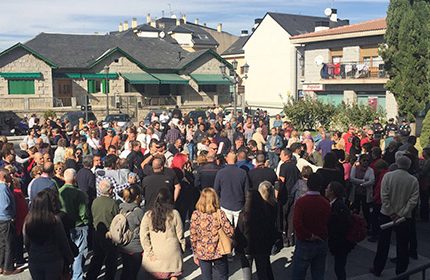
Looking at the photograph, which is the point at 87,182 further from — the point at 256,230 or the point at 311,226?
the point at 311,226

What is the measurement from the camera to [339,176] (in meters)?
8.62

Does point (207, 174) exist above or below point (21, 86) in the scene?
below

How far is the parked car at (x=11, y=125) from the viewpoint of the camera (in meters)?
32.0

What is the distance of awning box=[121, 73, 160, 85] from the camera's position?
142 ft

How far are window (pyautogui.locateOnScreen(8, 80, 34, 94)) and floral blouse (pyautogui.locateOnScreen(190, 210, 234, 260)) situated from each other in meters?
36.5

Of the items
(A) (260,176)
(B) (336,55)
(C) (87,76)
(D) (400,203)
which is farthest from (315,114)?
(C) (87,76)

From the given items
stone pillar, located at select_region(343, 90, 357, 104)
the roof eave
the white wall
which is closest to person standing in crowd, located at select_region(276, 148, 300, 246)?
the roof eave

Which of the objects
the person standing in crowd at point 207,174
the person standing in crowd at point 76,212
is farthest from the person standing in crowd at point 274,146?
Result: the person standing in crowd at point 76,212

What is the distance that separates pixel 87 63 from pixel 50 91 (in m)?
4.30

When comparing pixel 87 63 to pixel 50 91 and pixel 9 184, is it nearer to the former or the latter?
pixel 50 91

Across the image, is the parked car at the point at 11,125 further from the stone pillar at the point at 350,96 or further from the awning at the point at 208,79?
the stone pillar at the point at 350,96

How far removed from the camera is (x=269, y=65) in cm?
4728

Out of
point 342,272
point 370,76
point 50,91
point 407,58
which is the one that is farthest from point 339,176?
point 50,91

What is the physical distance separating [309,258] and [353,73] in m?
25.2
